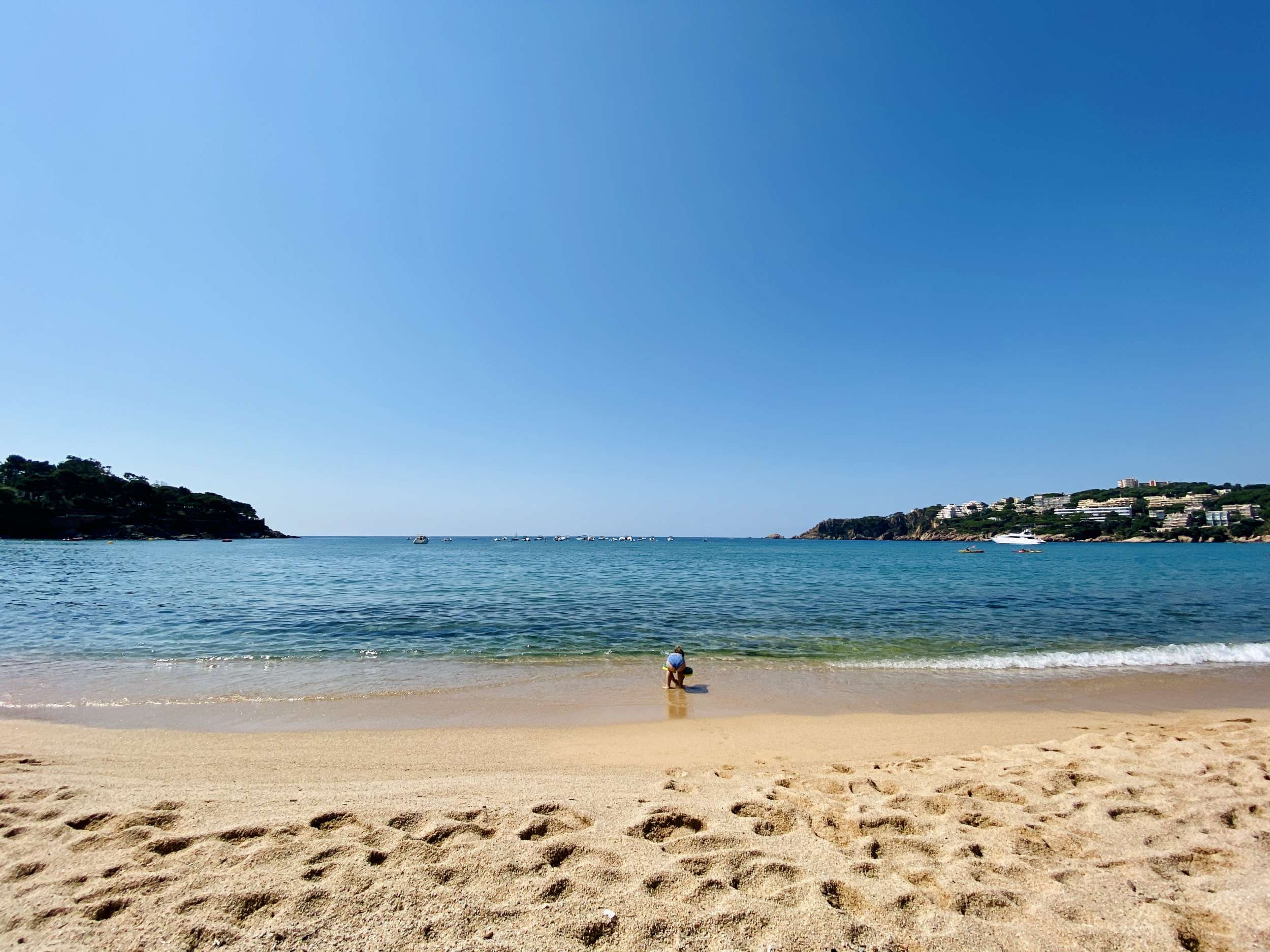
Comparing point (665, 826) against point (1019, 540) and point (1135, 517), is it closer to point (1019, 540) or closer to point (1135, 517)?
point (1019, 540)

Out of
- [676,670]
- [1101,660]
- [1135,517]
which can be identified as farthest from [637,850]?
[1135,517]

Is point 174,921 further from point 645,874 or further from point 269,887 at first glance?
point 645,874

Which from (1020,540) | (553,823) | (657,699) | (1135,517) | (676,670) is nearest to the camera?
(553,823)

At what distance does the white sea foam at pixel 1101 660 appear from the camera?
1407 centimetres

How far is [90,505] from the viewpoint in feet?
373

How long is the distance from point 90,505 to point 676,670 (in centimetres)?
15579

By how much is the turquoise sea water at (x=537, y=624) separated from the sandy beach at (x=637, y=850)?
602cm

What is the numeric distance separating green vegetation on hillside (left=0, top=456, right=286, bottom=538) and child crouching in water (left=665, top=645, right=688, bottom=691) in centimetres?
14861

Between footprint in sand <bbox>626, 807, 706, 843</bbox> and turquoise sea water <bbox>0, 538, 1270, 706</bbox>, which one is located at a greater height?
footprint in sand <bbox>626, 807, 706, 843</bbox>

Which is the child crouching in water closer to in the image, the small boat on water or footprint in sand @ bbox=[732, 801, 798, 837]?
footprint in sand @ bbox=[732, 801, 798, 837]

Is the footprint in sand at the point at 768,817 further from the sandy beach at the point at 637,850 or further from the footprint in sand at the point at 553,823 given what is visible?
the footprint in sand at the point at 553,823

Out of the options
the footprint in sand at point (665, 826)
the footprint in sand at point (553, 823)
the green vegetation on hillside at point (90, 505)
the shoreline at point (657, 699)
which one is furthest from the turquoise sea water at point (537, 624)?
the green vegetation on hillside at point (90, 505)

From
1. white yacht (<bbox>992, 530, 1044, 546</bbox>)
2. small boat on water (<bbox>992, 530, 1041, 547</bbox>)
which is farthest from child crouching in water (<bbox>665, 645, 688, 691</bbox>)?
white yacht (<bbox>992, 530, 1044, 546</bbox>)

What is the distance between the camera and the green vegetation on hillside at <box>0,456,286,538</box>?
104312mm
